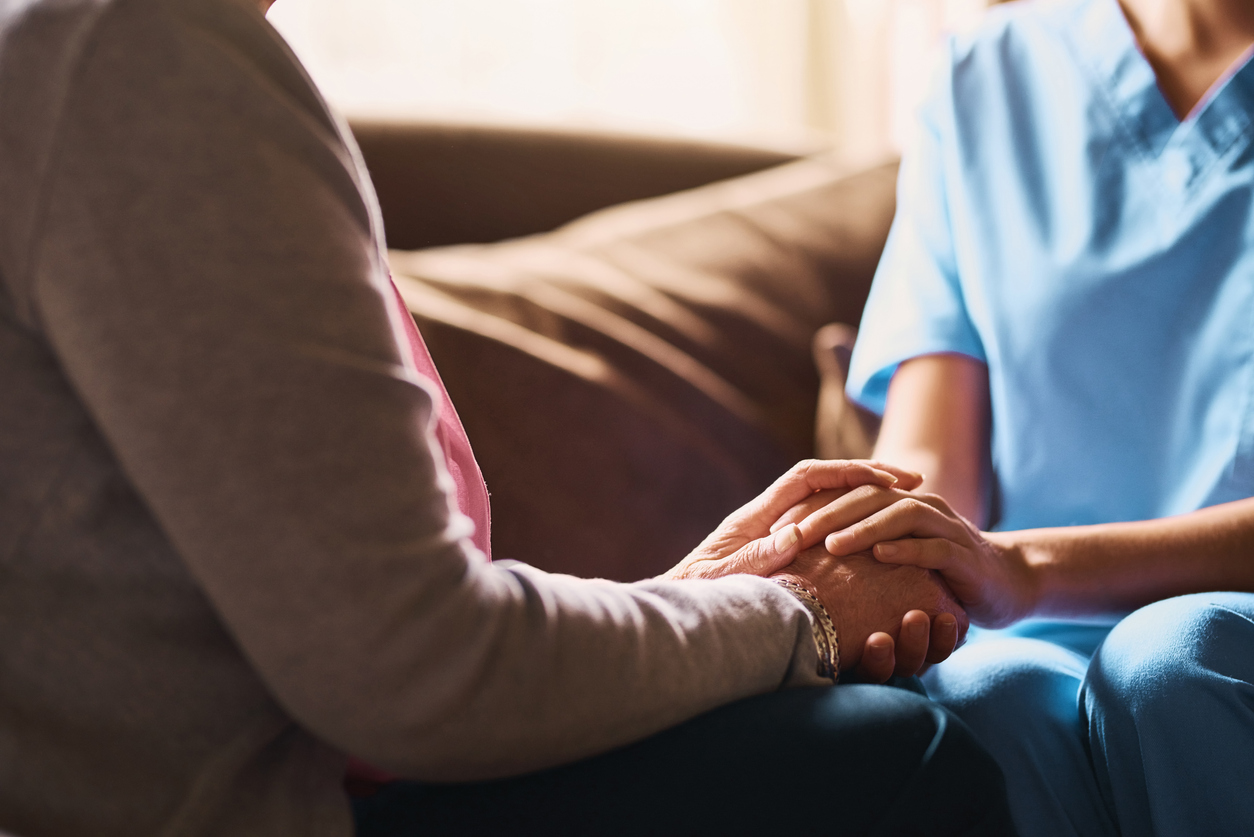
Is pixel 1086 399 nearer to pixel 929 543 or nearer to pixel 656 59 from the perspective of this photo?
pixel 929 543

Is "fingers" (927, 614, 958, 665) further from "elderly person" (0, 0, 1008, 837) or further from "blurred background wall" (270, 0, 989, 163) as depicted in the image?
"blurred background wall" (270, 0, 989, 163)

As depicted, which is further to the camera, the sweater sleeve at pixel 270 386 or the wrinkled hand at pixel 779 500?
the wrinkled hand at pixel 779 500

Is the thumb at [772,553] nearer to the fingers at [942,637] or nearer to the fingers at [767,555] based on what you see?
the fingers at [767,555]

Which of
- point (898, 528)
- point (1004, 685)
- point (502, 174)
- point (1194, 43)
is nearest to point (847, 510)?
point (898, 528)

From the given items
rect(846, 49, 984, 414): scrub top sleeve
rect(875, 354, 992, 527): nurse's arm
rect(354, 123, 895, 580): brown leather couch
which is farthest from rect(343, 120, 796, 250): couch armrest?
rect(875, 354, 992, 527): nurse's arm

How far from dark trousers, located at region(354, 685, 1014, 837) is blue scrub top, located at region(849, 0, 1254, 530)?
0.47 m

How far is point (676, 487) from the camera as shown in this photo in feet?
3.51

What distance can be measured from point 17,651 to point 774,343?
93 centimetres

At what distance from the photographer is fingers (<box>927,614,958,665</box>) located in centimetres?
68

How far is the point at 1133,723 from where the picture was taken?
64cm

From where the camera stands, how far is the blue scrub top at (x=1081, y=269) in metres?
0.85

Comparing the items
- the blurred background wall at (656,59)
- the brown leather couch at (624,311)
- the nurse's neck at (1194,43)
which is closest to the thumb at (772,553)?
the brown leather couch at (624,311)

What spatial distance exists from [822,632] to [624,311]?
0.61 meters

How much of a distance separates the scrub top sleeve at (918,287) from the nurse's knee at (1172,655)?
1.19 feet
